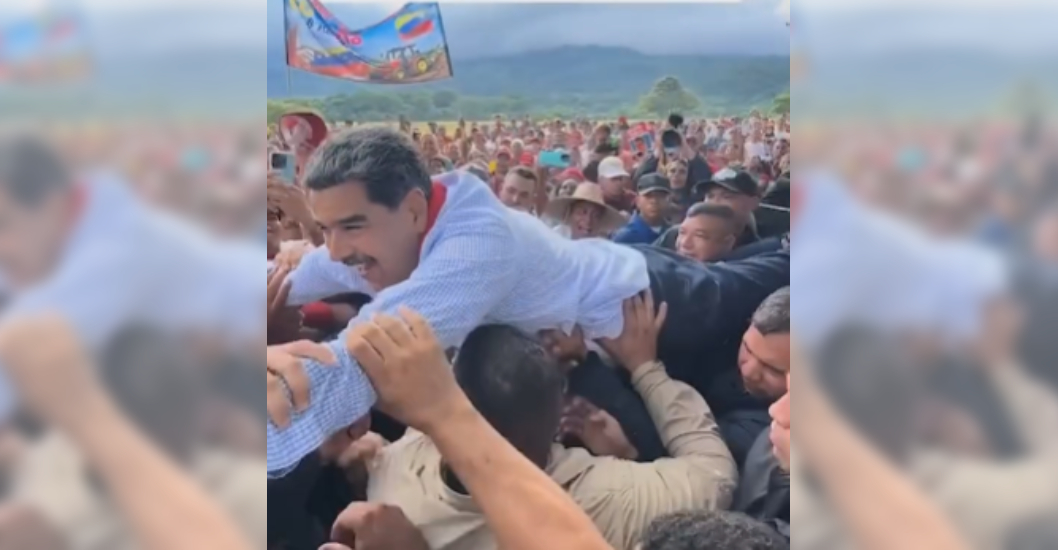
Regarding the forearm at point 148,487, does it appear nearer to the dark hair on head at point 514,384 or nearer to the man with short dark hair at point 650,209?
the dark hair on head at point 514,384

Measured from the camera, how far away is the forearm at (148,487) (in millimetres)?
1346

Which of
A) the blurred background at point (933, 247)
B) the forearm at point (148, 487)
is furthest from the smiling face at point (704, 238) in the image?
the forearm at point (148, 487)

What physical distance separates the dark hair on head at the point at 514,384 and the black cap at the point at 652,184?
0.30 metres

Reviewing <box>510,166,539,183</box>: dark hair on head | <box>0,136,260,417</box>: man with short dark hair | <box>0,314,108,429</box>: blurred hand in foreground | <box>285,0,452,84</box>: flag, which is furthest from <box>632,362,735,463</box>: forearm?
<box>0,314,108,429</box>: blurred hand in foreground

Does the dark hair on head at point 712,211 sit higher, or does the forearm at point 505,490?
the dark hair on head at point 712,211

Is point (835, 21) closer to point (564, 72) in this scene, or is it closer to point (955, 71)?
point (955, 71)

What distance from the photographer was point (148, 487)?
1349 mm

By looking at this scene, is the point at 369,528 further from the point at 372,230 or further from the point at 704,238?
the point at 704,238

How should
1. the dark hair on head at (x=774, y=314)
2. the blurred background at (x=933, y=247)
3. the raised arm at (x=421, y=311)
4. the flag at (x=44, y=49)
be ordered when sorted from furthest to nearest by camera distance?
the dark hair on head at (x=774, y=314), the raised arm at (x=421, y=311), the blurred background at (x=933, y=247), the flag at (x=44, y=49)

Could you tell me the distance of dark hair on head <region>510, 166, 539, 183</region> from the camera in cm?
164

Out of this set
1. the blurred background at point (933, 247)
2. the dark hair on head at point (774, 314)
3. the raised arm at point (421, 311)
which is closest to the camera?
the blurred background at point (933, 247)

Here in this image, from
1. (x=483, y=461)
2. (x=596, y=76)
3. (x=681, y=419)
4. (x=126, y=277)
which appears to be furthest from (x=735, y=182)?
(x=126, y=277)

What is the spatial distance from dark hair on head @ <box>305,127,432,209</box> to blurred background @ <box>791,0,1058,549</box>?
→ 1.87 ft

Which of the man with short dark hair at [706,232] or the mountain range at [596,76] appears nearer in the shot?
the mountain range at [596,76]
